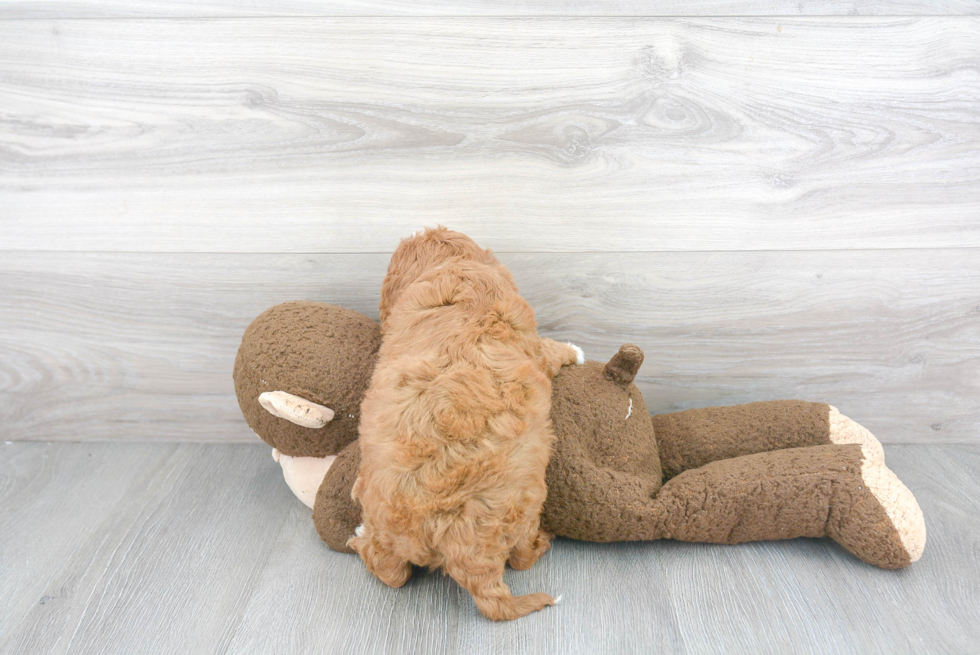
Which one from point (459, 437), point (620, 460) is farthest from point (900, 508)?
point (459, 437)

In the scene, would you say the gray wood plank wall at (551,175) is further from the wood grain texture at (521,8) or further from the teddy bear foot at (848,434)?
the teddy bear foot at (848,434)

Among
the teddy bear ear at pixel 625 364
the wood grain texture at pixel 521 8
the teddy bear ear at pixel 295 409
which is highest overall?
the wood grain texture at pixel 521 8

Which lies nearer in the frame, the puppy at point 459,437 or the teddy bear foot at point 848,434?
the puppy at point 459,437

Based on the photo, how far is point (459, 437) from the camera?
0.71 m

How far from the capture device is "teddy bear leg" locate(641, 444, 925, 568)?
830 millimetres

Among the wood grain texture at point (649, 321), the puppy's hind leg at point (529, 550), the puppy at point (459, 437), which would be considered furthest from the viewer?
the wood grain texture at point (649, 321)

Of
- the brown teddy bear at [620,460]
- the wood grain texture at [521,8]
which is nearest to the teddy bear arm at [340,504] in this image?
the brown teddy bear at [620,460]

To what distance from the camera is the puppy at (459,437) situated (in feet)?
2.33

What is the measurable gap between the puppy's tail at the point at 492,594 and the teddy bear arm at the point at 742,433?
1.08 feet

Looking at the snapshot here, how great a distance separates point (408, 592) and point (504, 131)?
0.69 metres

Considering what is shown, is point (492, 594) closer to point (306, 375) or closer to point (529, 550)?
point (529, 550)

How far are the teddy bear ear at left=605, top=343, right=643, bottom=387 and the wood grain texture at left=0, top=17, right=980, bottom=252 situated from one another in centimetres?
23

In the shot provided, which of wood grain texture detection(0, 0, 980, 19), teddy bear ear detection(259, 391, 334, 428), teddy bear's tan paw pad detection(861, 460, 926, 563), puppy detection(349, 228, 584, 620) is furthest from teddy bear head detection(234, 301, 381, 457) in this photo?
teddy bear's tan paw pad detection(861, 460, 926, 563)

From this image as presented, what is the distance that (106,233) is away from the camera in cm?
109
